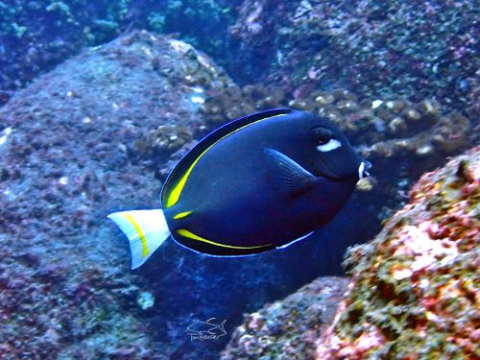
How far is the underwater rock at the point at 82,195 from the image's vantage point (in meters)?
3.74

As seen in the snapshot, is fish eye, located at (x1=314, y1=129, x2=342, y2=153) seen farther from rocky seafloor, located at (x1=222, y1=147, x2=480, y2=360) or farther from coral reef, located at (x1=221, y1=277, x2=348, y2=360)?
coral reef, located at (x1=221, y1=277, x2=348, y2=360)

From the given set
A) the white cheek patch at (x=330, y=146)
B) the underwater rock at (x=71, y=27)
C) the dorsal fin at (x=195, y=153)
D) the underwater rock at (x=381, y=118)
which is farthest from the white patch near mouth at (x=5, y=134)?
the white cheek patch at (x=330, y=146)

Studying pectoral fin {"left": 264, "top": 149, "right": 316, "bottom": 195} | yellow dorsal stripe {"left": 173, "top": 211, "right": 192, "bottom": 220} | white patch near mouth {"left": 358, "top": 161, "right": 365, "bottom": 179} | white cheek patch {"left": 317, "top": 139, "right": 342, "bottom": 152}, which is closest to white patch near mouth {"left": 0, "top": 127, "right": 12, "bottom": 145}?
yellow dorsal stripe {"left": 173, "top": 211, "right": 192, "bottom": 220}

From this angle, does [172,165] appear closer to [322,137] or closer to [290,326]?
[290,326]

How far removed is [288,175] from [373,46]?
4712 millimetres

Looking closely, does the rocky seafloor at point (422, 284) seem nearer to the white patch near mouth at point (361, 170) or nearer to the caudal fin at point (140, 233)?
the white patch near mouth at point (361, 170)

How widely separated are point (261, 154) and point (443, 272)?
0.80 m

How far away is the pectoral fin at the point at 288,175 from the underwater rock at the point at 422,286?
0.51 m

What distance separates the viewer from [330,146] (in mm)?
1584

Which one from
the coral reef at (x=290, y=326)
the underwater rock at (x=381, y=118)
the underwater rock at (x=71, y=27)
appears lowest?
the coral reef at (x=290, y=326)

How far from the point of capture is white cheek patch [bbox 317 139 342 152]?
158cm

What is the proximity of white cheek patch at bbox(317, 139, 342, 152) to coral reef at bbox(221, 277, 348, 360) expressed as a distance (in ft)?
5.15

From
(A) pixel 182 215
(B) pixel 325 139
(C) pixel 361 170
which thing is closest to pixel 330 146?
(B) pixel 325 139

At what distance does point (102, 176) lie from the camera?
15.4ft
